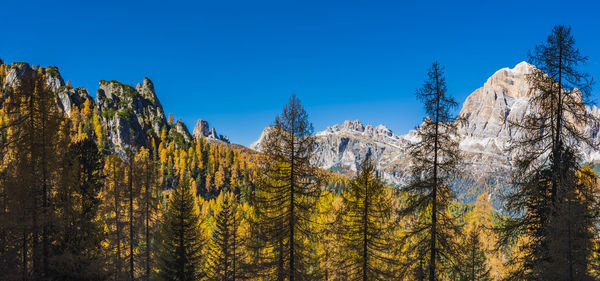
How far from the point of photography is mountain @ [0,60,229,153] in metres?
147

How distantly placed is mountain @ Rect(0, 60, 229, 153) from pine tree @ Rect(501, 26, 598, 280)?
491 ft

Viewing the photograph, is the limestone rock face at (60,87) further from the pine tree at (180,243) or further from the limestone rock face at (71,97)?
the pine tree at (180,243)

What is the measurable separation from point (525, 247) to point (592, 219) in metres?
3.20

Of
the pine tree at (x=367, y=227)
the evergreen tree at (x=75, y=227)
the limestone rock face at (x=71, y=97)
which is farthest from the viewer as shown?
the limestone rock face at (x=71, y=97)

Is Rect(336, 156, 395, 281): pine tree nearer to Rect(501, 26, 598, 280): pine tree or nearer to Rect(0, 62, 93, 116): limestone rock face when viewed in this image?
Rect(501, 26, 598, 280): pine tree

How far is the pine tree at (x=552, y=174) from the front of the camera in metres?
13.0

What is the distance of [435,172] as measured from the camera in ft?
48.7

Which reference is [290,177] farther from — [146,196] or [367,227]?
[146,196]

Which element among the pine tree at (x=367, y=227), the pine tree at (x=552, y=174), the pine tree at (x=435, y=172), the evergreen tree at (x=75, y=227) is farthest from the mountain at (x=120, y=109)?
the pine tree at (x=552, y=174)

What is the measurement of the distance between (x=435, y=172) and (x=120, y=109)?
177 m

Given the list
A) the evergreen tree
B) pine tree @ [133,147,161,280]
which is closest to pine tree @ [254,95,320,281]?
the evergreen tree

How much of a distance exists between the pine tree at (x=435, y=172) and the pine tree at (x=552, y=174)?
263 centimetres

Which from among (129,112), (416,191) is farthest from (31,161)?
(129,112)

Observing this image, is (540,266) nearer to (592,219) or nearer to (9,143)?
(592,219)
